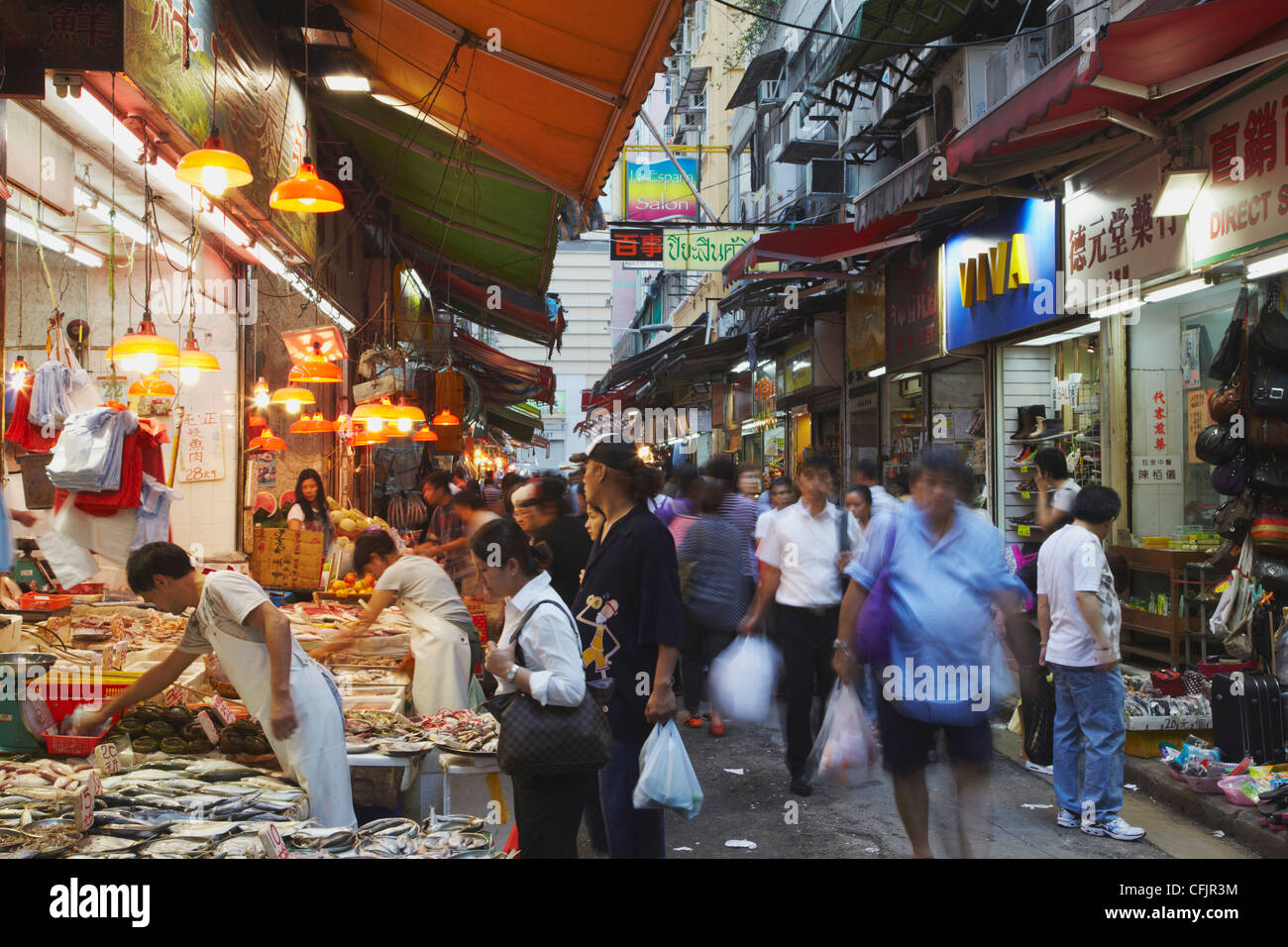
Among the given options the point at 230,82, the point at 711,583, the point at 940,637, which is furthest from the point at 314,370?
the point at 940,637

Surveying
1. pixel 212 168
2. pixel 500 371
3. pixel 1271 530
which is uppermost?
pixel 500 371

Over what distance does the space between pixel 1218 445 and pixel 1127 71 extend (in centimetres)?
273

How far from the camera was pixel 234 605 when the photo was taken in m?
4.19

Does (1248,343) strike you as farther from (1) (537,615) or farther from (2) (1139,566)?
(1) (537,615)

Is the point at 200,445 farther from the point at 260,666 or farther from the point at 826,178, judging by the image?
the point at 826,178

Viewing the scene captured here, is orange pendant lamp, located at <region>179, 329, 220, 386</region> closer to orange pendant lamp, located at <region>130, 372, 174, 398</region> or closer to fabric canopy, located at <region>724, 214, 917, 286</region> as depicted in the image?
orange pendant lamp, located at <region>130, 372, 174, 398</region>

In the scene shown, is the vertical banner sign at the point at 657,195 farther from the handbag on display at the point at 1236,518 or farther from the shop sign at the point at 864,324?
the handbag on display at the point at 1236,518

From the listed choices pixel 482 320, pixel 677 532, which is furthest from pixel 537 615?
pixel 482 320

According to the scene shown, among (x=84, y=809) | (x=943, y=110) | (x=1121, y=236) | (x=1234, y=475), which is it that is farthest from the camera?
(x=943, y=110)

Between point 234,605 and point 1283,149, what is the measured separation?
715 cm

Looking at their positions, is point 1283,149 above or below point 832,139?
below

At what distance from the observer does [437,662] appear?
254 inches

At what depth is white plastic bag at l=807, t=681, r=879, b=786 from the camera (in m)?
4.61
